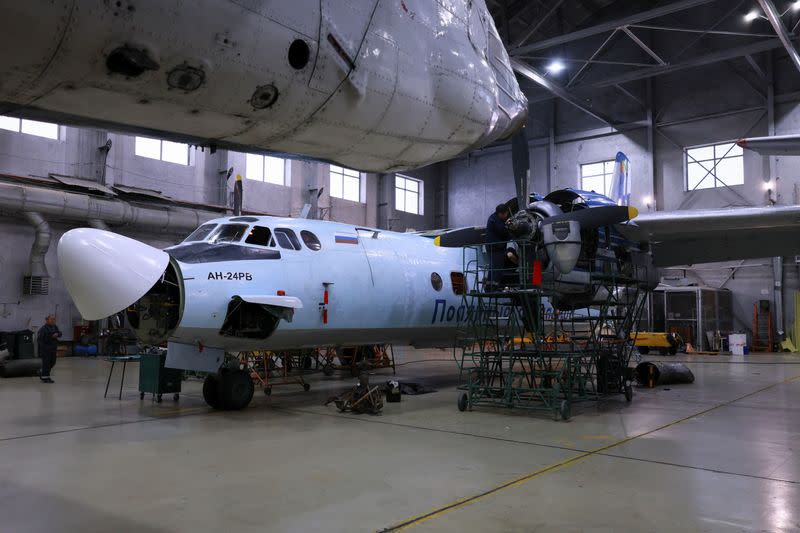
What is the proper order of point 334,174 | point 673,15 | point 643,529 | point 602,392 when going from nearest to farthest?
point 643,529
point 602,392
point 673,15
point 334,174

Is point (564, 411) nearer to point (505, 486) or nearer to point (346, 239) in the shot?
point (505, 486)

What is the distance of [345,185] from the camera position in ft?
106

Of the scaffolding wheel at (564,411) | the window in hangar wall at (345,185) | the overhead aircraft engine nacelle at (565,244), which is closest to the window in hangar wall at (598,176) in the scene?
the window in hangar wall at (345,185)

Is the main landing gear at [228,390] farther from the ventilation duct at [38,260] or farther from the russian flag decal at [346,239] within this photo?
the ventilation duct at [38,260]

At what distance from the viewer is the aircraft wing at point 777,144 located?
349 inches

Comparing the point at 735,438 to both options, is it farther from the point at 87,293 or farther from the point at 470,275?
the point at 87,293

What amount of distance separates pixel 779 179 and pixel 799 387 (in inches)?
668

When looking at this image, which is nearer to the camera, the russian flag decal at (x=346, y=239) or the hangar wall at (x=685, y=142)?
the russian flag decal at (x=346, y=239)

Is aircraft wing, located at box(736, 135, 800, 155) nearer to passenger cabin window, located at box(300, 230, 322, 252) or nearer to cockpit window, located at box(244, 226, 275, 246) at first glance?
passenger cabin window, located at box(300, 230, 322, 252)

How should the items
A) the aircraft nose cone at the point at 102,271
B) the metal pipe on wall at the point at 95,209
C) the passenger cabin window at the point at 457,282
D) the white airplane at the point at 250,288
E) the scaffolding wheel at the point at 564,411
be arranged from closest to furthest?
1. the aircraft nose cone at the point at 102,271
2. the white airplane at the point at 250,288
3. the scaffolding wheel at the point at 564,411
4. the passenger cabin window at the point at 457,282
5. the metal pipe on wall at the point at 95,209

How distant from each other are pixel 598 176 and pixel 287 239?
2556 cm

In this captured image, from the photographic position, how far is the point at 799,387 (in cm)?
1359

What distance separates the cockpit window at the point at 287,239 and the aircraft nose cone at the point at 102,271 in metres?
2.81

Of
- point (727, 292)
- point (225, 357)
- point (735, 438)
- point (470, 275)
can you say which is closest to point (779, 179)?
point (727, 292)
